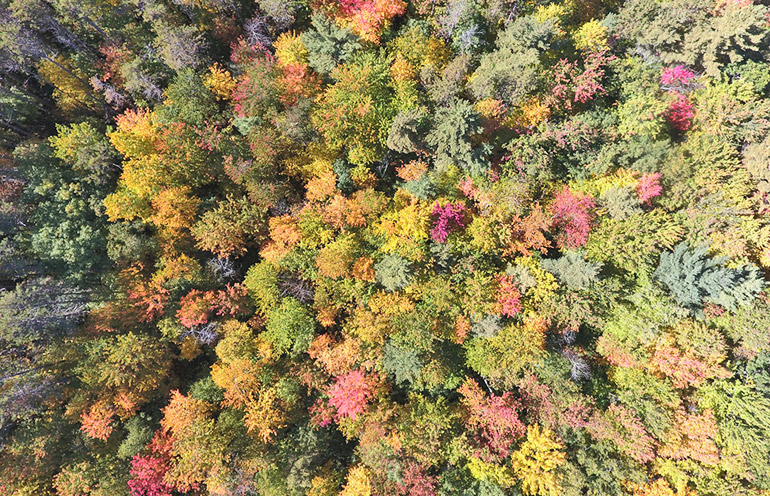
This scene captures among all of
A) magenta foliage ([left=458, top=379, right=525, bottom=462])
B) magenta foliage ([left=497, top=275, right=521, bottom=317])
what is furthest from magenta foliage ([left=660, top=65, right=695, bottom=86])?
magenta foliage ([left=458, top=379, right=525, bottom=462])

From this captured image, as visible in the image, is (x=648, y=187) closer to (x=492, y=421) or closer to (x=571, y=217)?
(x=571, y=217)

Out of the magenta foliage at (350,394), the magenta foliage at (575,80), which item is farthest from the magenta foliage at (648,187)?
the magenta foliage at (350,394)

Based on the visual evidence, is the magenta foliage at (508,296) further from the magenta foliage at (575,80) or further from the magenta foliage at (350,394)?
the magenta foliage at (575,80)

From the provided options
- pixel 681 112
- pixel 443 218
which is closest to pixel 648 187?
pixel 681 112

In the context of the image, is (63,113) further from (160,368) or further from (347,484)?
(347,484)

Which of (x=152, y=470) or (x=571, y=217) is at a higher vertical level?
(x=571, y=217)

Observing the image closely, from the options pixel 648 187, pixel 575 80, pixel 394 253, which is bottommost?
pixel 648 187
